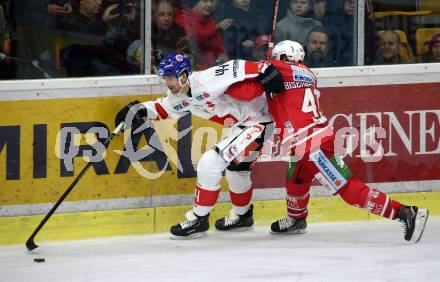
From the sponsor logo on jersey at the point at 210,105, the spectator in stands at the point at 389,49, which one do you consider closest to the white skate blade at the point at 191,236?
the sponsor logo on jersey at the point at 210,105

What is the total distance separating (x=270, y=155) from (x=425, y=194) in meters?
1.05

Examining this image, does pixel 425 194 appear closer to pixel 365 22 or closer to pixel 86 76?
pixel 365 22

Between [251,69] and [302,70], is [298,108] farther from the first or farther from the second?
[251,69]

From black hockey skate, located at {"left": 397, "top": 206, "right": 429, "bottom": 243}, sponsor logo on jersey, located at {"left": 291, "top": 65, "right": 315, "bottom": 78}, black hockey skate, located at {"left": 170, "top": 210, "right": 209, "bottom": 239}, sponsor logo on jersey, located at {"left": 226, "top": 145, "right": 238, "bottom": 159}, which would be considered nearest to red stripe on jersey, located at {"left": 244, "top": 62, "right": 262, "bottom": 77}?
sponsor logo on jersey, located at {"left": 291, "top": 65, "right": 315, "bottom": 78}

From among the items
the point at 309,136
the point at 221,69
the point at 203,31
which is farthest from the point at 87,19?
the point at 309,136

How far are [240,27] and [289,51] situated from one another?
1.61 feet

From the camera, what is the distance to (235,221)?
24.4 feet

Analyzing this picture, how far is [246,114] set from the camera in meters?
7.12

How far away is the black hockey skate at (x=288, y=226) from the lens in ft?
24.2

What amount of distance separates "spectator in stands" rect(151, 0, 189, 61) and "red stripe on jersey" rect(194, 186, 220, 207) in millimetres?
877

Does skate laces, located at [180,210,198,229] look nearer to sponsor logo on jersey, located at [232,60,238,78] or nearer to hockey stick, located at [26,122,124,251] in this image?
hockey stick, located at [26,122,124,251]

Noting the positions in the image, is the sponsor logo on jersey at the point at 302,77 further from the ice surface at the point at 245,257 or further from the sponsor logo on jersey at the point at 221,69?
the ice surface at the point at 245,257

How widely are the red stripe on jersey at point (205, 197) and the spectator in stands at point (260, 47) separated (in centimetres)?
98

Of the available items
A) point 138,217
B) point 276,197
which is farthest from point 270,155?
point 138,217
